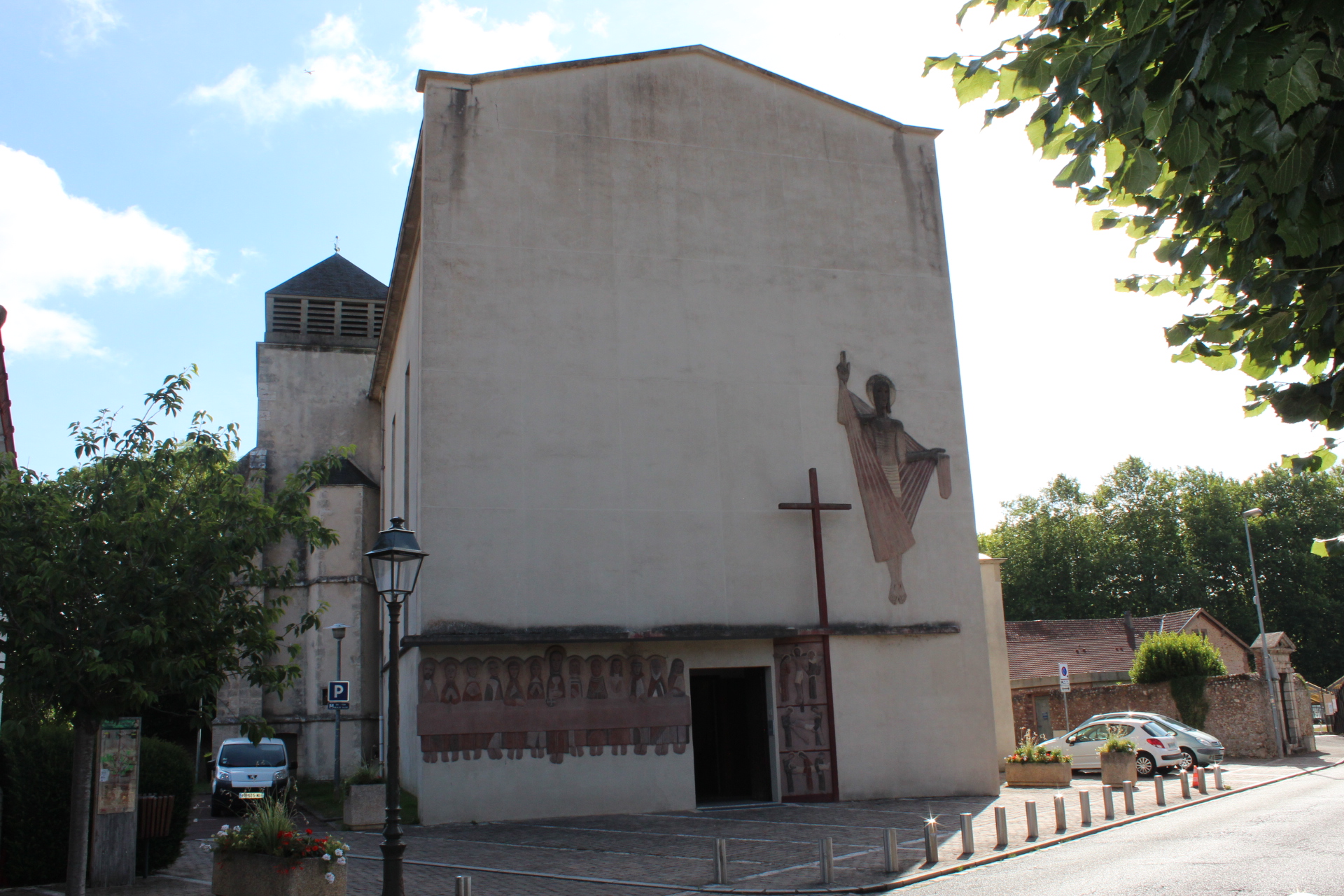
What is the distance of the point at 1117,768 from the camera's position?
71.6 ft

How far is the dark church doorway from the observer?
67.9ft

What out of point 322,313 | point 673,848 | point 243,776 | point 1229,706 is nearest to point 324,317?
point 322,313

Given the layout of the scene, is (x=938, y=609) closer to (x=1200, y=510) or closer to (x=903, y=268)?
(x=903, y=268)

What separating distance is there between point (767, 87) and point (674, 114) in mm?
2482

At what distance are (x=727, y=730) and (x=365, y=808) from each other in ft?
24.6

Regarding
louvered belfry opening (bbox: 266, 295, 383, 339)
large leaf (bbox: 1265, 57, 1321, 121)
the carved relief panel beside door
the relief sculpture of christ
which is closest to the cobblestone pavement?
the carved relief panel beside door

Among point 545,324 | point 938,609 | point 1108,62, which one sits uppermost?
point 545,324

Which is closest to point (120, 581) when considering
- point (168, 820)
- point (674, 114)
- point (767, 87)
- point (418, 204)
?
point (168, 820)

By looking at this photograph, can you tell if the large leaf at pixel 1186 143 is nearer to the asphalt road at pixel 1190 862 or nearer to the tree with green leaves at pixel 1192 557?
the asphalt road at pixel 1190 862

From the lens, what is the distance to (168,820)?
13.1 m

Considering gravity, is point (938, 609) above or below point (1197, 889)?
above

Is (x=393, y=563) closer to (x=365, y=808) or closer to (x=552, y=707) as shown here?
(x=552, y=707)

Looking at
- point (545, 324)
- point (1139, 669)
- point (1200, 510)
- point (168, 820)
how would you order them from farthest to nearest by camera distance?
point (1200, 510) → point (1139, 669) → point (545, 324) → point (168, 820)

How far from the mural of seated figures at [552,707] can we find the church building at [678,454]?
0.17 ft
